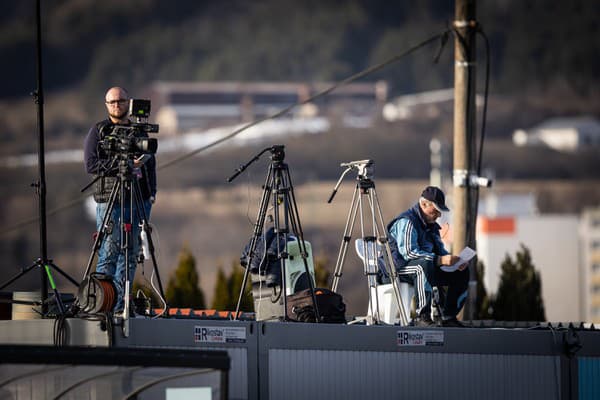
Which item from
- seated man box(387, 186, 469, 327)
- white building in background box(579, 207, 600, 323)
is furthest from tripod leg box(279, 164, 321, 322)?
white building in background box(579, 207, 600, 323)

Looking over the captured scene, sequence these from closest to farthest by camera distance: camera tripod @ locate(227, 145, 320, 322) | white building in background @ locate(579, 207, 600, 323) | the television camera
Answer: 1. the television camera
2. camera tripod @ locate(227, 145, 320, 322)
3. white building in background @ locate(579, 207, 600, 323)

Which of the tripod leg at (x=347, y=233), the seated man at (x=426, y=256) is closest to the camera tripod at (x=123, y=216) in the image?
the tripod leg at (x=347, y=233)

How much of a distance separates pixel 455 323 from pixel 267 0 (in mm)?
107747

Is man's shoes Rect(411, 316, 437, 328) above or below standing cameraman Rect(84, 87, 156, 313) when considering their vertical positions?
below

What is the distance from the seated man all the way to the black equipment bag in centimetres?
66

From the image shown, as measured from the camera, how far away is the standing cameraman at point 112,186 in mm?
9070

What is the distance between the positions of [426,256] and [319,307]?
40.6 inches

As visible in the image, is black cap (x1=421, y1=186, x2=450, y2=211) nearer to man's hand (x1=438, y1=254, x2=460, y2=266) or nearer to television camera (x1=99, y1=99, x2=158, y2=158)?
man's hand (x1=438, y1=254, x2=460, y2=266)

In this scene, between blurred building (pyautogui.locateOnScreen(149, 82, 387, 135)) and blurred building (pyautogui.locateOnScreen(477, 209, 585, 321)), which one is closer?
blurred building (pyautogui.locateOnScreen(477, 209, 585, 321))

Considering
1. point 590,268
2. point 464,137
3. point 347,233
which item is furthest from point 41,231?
point 590,268

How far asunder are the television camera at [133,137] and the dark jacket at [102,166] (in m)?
0.07

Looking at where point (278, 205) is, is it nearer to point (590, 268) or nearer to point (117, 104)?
point (117, 104)

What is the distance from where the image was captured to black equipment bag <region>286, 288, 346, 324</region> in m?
9.28

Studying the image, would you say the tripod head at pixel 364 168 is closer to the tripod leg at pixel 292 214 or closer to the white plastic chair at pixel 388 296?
the tripod leg at pixel 292 214
